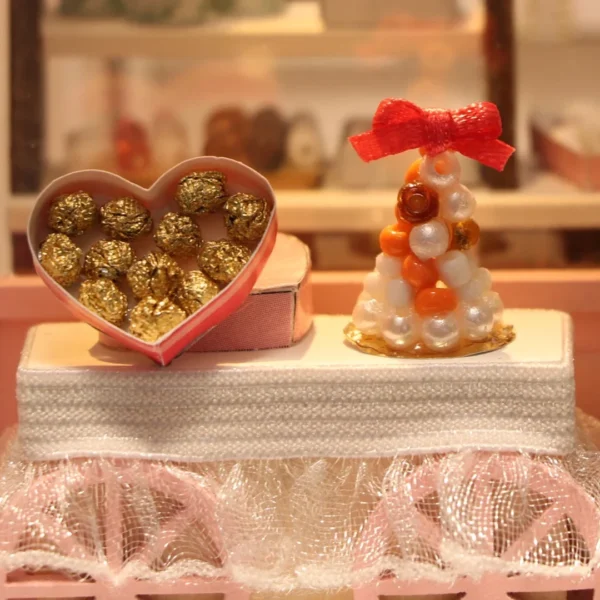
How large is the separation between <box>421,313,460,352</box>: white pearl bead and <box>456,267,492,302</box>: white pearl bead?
3 cm

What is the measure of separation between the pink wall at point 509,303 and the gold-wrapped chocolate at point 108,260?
0.79ft

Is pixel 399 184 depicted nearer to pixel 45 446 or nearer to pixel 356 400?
pixel 356 400

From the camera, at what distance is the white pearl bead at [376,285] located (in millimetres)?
941

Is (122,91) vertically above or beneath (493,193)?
above

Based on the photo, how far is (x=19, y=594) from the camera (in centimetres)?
91

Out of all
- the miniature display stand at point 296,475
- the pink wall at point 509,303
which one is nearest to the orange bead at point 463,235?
the miniature display stand at point 296,475

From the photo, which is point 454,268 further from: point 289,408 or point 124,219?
point 124,219

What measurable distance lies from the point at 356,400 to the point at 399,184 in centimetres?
39

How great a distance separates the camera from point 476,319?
0.92 metres

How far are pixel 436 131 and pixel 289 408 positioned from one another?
12.1 inches

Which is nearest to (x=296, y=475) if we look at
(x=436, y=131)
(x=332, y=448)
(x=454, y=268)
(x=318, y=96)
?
(x=332, y=448)

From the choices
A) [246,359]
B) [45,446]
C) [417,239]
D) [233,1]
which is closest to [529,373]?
[417,239]

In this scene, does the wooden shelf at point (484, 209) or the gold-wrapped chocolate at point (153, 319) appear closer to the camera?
the gold-wrapped chocolate at point (153, 319)

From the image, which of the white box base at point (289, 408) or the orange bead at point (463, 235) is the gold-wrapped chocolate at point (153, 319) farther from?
the orange bead at point (463, 235)
